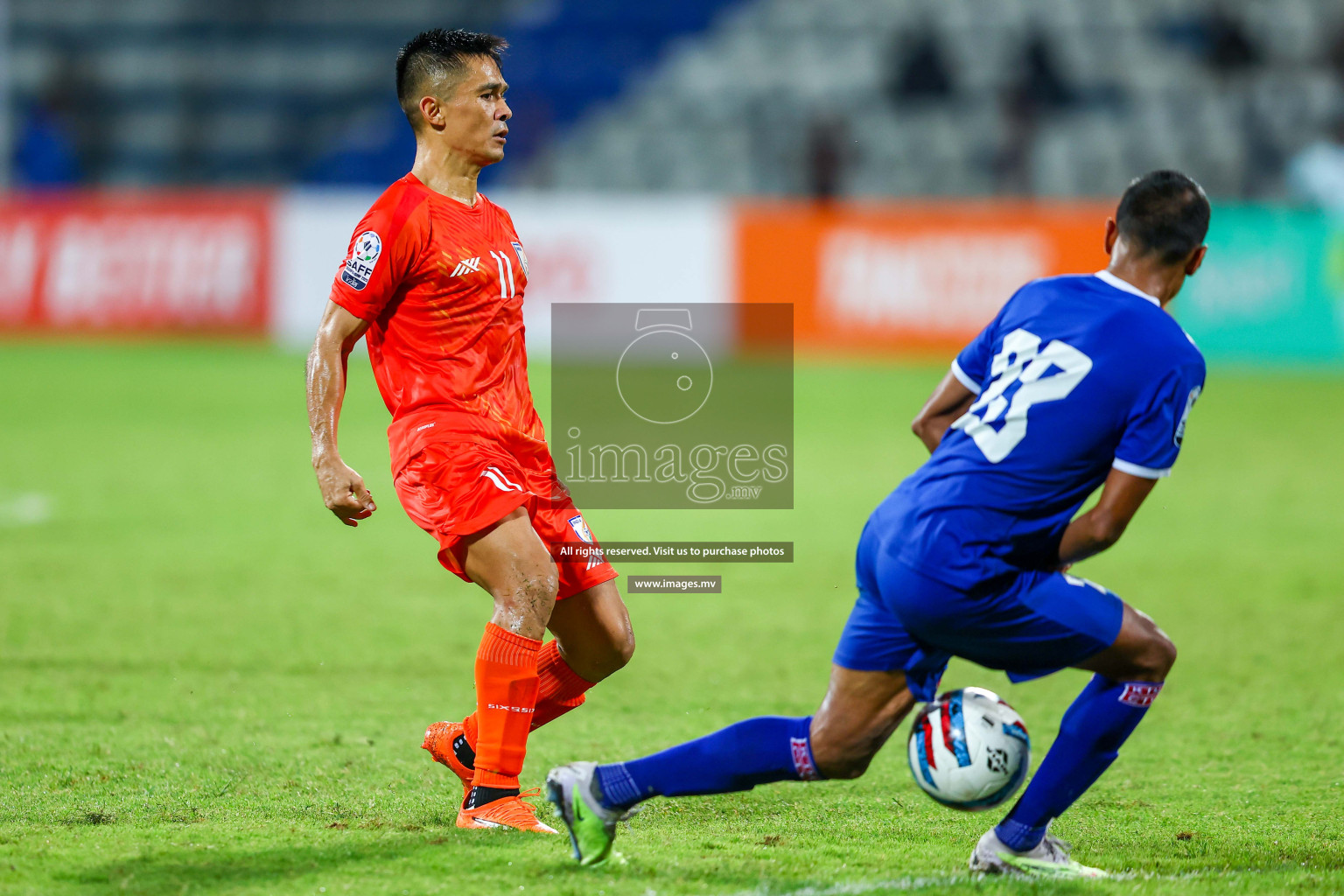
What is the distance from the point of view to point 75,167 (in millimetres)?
23312

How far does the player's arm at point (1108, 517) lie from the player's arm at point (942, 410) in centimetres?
51

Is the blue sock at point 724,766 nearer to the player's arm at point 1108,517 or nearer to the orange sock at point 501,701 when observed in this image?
the orange sock at point 501,701

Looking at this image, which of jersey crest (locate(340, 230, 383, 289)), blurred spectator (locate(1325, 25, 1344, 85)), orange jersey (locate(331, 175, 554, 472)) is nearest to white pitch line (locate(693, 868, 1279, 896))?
orange jersey (locate(331, 175, 554, 472))

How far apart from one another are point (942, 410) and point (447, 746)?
1.71 metres

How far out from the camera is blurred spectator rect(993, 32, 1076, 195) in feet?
68.1

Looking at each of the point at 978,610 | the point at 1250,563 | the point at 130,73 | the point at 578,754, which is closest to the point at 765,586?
the point at 1250,563

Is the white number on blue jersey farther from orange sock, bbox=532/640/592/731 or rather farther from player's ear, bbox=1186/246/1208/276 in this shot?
orange sock, bbox=532/640/592/731

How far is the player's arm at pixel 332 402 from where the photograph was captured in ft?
13.1

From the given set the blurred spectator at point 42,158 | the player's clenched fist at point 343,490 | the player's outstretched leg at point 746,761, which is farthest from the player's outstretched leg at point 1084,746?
the blurred spectator at point 42,158

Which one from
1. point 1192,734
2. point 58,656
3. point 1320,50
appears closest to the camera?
point 1192,734

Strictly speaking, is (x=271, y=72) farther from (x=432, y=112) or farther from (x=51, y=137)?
(x=432, y=112)

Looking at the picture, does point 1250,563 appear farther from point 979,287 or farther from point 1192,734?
point 979,287

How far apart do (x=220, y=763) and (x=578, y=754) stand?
1.11 m

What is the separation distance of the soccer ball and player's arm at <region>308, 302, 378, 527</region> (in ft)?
4.97
